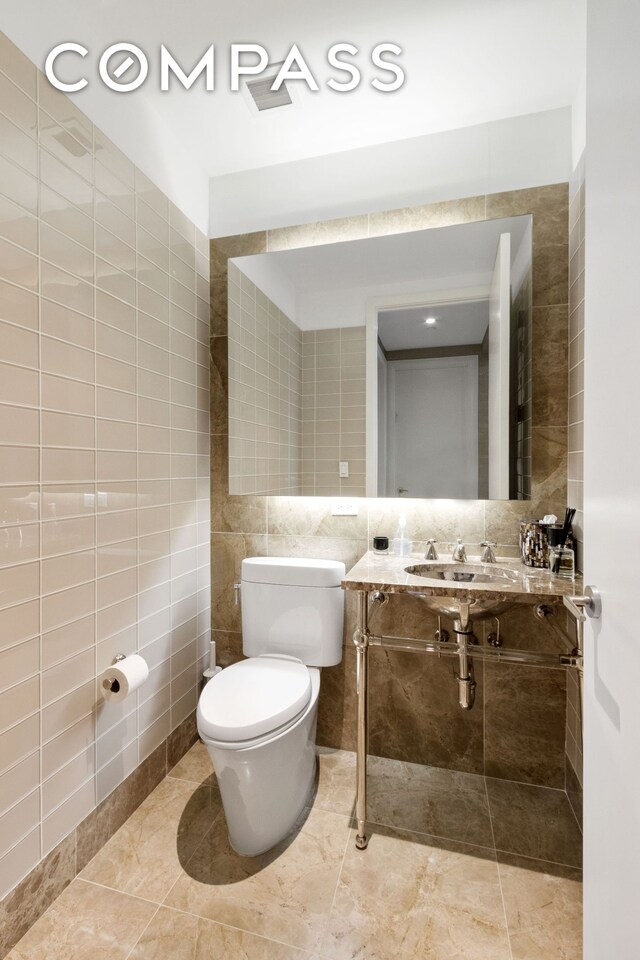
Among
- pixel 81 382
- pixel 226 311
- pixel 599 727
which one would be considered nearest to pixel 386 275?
pixel 226 311

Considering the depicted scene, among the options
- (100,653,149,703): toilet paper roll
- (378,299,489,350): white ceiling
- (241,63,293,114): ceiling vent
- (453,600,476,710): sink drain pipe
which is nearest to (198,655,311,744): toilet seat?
(100,653,149,703): toilet paper roll

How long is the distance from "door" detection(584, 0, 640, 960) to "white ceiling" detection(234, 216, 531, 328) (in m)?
0.89

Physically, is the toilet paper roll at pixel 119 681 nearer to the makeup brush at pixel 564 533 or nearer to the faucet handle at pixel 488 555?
the faucet handle at pixel 488 555

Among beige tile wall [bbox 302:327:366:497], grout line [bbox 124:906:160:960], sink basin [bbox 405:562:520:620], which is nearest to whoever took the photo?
grout line [bbox 124:906:160:960]

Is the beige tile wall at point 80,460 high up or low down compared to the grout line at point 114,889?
up

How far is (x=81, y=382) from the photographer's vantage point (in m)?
1.35

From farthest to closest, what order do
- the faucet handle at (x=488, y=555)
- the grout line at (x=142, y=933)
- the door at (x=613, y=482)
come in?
the faucet handle at (x=488, y=555) < the grout line at (x=142, y=933) < the door at (x=613, y=482)

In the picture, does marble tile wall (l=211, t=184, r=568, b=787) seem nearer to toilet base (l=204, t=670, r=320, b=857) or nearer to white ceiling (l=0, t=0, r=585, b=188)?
white ceiling (l=0, t=0, r=585, b=188)

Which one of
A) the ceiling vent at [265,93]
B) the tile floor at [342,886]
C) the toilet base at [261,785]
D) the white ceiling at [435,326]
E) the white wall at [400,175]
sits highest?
the ceiling vent at [265,93]

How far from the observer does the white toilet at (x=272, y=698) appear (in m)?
1.32

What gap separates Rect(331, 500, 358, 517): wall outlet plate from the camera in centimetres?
190

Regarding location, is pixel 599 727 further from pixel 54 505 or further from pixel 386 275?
pixel 386 275

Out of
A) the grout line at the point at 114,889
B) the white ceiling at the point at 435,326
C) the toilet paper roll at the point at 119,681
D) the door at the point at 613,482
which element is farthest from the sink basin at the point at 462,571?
the grout line at the point at 114,889

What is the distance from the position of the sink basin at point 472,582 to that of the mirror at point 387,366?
286 mm
